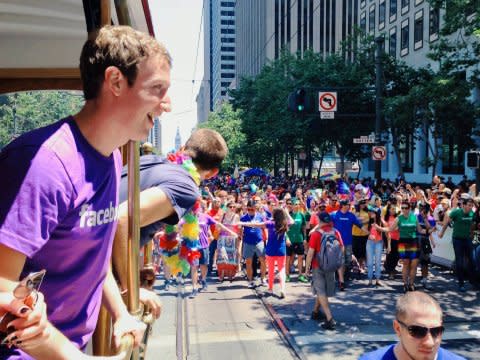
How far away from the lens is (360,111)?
90.9ft

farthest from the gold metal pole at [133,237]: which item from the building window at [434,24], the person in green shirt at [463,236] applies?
the building window at [434,24]

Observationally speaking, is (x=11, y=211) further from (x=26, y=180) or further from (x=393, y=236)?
(x=393, y=236)

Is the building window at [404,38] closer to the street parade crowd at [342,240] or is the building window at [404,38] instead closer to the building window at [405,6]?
the building window at [405,6]

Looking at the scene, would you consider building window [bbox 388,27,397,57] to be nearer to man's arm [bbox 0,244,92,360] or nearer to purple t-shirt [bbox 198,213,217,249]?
purple t-shirt [bbox 198,213,217,249]

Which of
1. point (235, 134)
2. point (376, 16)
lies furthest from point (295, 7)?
point (376, 16)

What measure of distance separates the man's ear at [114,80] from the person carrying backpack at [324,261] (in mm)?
7043

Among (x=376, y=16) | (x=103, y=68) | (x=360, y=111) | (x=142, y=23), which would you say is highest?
(x=376, y=16)

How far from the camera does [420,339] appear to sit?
10.0ft

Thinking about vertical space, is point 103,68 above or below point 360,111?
below

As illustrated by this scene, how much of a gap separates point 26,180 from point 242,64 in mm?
113786

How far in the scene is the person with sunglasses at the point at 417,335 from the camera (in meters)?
3.04

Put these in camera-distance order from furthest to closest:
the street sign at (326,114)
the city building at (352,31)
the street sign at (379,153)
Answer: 1. the city building at (352,31)
2. the street sign at (326,114)
3. the street sign at (379,153)

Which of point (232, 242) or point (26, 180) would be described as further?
point (232, 242)

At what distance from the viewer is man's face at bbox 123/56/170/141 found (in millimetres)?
1367
